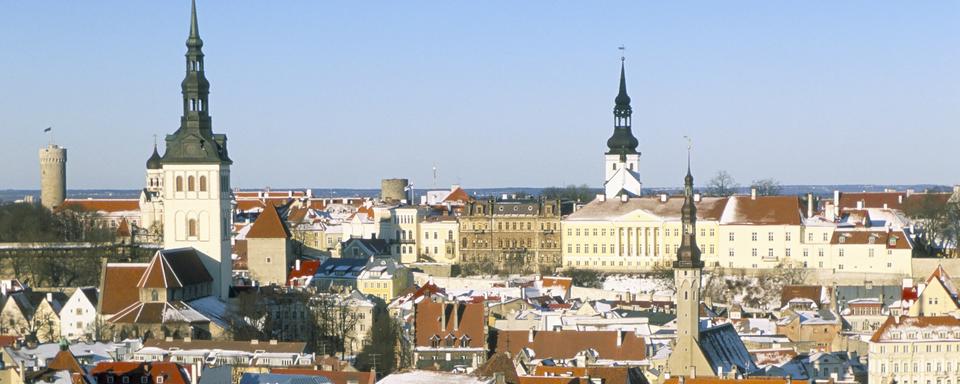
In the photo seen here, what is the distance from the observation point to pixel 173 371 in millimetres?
56250

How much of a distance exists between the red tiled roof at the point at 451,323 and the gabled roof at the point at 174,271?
1259 cm


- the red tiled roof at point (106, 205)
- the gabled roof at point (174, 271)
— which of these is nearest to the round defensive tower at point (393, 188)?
the red tiled roof at point (106, 205)

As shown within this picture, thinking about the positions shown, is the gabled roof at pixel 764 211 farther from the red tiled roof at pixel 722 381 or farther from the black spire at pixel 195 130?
the red tiled roof at pixel 722 381

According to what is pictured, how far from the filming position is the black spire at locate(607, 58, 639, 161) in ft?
429

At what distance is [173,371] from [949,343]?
102ft

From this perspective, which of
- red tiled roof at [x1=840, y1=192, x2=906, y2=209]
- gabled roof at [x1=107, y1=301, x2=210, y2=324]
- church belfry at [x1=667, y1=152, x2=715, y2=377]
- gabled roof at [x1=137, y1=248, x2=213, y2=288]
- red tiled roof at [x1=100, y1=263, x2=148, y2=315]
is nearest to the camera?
church belfry at [x1=667, y1=152, x2=715, y2=377]

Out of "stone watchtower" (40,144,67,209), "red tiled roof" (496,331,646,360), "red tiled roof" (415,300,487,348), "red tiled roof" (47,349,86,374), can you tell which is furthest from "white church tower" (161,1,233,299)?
"stone watchtower" (40,144,67,209)

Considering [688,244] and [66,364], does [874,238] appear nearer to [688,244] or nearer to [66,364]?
[688,244]

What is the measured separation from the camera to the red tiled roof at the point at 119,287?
267 feet

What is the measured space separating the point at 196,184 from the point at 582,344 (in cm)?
2769

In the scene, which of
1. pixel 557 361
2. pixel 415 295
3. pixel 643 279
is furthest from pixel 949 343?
pixel 643 279

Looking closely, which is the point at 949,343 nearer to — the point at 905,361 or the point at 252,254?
the point at 905,361

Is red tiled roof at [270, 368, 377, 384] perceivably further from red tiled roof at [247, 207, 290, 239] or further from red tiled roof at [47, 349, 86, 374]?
red tiled roof at [247, 207, 290, 239]

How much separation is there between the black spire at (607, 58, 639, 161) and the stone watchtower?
148ft
